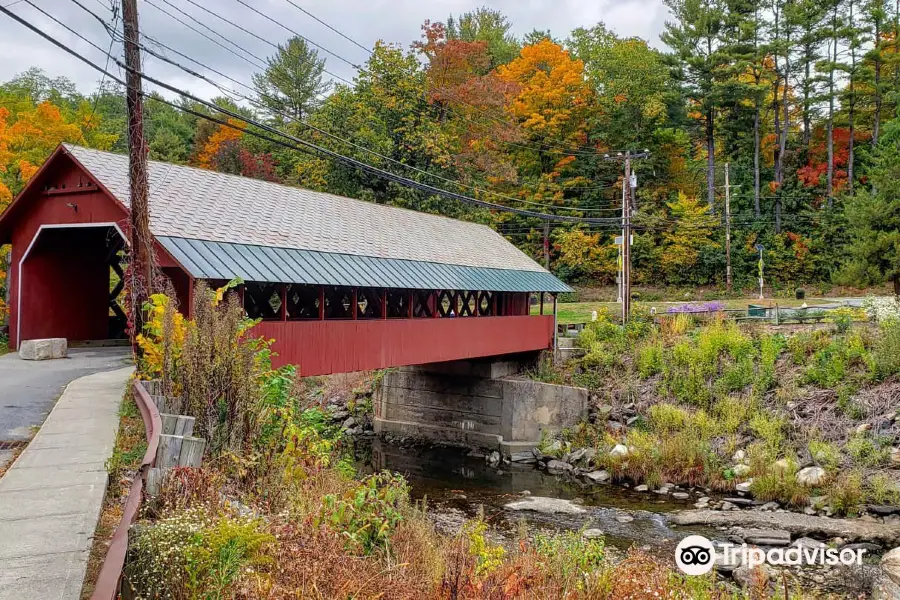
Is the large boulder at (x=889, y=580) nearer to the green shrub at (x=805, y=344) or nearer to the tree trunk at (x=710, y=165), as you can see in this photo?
the green shrub at (x=805, y=344)

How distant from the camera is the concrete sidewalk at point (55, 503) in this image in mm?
3809

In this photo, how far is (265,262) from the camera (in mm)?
11938

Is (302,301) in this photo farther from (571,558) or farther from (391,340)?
(571,558)

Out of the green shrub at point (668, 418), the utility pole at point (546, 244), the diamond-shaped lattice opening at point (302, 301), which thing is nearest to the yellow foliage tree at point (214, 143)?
the utility pole at point (546, 244)

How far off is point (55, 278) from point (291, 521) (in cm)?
1245

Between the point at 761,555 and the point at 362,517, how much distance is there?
270 inches

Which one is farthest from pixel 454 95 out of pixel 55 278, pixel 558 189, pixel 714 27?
pixel 55 278

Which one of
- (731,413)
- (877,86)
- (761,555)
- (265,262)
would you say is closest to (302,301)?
(265,262)

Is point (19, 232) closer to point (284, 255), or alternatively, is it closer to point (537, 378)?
point (284, 255)

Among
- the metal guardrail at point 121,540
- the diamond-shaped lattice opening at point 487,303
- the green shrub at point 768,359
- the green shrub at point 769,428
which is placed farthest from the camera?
the diamond-shaped lattice opening at point 487,303

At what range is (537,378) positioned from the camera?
808 inches

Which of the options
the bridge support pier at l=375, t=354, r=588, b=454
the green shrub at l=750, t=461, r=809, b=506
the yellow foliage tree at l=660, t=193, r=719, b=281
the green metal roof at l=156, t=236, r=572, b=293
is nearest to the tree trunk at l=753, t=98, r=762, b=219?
the yellow foliage tree at l=660, t=193, r=719, b=281

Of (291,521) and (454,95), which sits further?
(454,95)

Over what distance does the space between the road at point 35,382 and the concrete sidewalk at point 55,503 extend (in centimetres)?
32
